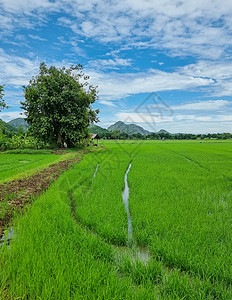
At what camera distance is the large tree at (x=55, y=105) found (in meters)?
16.8

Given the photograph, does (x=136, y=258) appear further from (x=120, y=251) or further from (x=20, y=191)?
(x=20, y=191)

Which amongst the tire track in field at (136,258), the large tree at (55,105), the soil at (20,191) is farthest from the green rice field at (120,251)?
the large tree at (55,105)

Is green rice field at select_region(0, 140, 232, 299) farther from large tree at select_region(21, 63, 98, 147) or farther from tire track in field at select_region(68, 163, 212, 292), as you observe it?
→ large tree at select_region(21, 63, 98, 147)

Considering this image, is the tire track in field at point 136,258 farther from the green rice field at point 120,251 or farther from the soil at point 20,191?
the soil at point 20,191

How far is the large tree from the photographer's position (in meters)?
16.8

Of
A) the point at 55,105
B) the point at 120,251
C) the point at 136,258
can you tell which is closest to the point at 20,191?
the point at 120,251

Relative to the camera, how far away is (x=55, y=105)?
17.1m

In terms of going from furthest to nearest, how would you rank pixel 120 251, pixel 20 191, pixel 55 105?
pixel 55 105, pixel 20 191, pixel 120 251

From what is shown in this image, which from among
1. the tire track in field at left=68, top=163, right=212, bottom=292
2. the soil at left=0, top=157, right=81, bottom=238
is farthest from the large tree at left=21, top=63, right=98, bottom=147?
the tire track in field at left=68, top=163, right=212, bottom=292

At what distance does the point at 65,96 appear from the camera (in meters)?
16.9

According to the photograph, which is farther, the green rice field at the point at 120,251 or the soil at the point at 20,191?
the soil at the point at 20,191

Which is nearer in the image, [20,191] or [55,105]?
[20,191]

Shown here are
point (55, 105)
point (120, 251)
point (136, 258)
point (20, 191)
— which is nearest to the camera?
point (136, 258)

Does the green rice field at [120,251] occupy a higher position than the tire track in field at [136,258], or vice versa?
the green rice field at [120,251]
